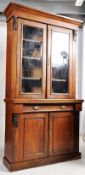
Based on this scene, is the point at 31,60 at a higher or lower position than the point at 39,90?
higher

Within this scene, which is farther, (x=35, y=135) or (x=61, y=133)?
(x=61, y=133)

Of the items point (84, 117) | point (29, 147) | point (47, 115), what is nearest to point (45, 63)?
point (47, 115)

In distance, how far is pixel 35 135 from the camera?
318cm

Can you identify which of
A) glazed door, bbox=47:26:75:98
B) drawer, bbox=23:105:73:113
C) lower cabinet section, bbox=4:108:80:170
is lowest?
lower cabinet section, bbox=4:108:80:170

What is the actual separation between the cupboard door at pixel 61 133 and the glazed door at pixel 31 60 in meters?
0.44

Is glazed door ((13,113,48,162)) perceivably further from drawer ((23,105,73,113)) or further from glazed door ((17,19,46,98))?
glazed door ((17,19,46,98))

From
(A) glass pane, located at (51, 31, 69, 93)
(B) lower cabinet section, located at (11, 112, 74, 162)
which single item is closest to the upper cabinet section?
(A) glass pane, located at (51, 31, 69, 93)

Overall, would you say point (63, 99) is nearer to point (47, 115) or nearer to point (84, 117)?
point (47, 115)

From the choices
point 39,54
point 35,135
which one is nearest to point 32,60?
point 39,54

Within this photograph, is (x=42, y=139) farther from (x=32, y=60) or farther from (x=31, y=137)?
(x=32, y=60)

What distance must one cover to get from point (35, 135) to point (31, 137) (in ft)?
0.23

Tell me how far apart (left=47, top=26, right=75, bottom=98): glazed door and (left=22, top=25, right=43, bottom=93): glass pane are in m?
0.16

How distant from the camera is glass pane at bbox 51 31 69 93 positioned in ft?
11.5

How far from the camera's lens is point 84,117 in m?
5.02
